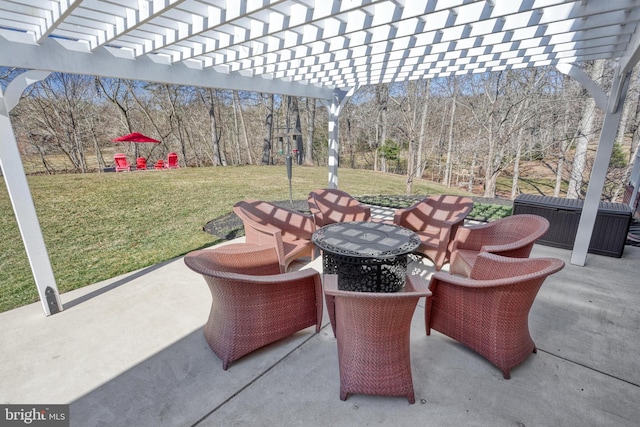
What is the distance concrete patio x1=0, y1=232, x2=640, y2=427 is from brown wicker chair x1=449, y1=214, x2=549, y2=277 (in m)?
0.66

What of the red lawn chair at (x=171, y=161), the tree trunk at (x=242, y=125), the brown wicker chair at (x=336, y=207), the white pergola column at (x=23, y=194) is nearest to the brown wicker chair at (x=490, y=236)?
the brown wicker chair at (x=336, y=207)

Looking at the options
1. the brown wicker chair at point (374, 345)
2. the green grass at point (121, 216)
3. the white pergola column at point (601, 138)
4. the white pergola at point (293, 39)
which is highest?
the white pergola at point (293, 39)

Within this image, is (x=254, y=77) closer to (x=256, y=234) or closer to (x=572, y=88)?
(x=256, y=234)

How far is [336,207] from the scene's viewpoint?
480 centimetres

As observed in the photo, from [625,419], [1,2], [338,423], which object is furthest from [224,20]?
[625,419]

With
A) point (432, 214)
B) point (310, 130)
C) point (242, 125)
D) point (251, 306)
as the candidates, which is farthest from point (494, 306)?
point (310, 130)

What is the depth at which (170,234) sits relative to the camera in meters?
5.59

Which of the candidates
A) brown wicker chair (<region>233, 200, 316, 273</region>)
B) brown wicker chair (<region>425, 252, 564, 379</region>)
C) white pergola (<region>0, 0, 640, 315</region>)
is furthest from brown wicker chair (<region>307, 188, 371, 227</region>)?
brown wicker chair (<region>425, 252, 564, 379</region>)

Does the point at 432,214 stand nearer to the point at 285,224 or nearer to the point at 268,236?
the point at 285,224

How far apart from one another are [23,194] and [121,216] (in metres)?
4.60

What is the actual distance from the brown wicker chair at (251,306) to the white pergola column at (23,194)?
1669 mm

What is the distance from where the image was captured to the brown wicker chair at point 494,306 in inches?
74.7

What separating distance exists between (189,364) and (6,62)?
2896 mm

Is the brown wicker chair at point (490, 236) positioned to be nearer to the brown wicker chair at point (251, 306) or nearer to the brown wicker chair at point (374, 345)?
the brown wicker chair at point (374, 345)
